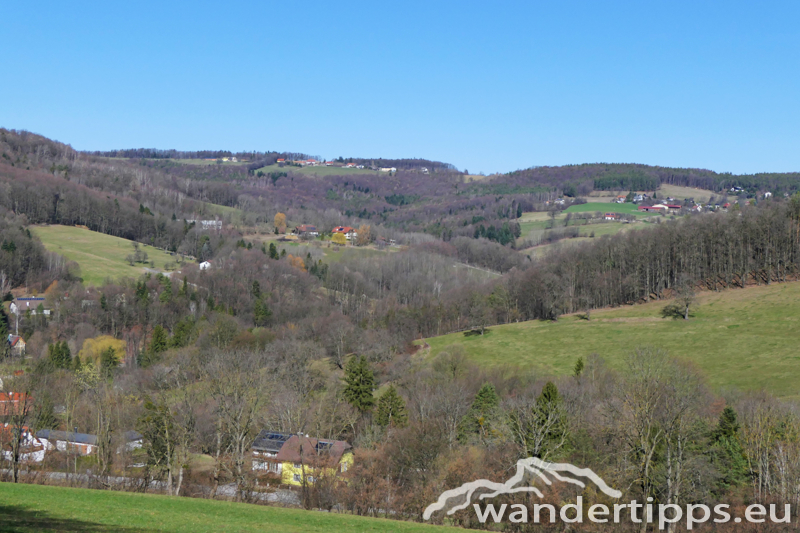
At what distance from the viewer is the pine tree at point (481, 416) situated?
56688 millimetres

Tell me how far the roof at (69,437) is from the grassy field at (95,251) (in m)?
77.4

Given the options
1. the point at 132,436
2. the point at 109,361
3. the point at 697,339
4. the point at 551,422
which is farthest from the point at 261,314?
the point at 551,422

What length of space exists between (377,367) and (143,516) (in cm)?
6398

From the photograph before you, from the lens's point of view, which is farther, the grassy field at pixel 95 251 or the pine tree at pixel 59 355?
the grassy field at pixel 95 251

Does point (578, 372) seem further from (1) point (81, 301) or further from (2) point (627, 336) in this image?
(1) point (81, 301)

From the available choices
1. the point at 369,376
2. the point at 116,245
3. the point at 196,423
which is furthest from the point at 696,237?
the point at 116,245

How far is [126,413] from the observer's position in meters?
58.5

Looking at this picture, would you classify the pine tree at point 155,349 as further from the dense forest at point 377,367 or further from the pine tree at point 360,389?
the pine tree at point 360,389

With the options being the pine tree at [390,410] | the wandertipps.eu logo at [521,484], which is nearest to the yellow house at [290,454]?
the pine tree at [390,410]

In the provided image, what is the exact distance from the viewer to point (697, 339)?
77312 mm

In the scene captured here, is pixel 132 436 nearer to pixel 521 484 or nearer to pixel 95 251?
pixel 521 484

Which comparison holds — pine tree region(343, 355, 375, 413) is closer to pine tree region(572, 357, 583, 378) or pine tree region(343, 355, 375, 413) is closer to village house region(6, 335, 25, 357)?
pine tree region(572, 357, 583, 378)

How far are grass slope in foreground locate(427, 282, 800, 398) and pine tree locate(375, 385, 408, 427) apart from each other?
67.5 ft

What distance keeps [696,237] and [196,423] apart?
81.2 m
